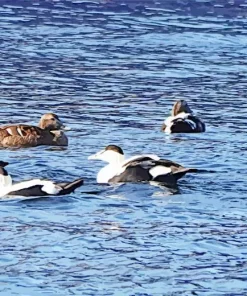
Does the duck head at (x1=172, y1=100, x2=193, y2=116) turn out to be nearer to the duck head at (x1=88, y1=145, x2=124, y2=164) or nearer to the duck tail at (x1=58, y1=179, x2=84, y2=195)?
the duck head at (x1=88, y1=145, x2=124, y2=164)

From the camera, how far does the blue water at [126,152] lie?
14.5 meters

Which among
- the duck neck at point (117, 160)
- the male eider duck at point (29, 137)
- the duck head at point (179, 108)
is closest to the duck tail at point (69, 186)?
the duck neck at point (117, 160)

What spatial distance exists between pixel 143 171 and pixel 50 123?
539cm

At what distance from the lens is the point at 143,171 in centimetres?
1897

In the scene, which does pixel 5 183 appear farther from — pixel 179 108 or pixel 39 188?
pixel 179 108

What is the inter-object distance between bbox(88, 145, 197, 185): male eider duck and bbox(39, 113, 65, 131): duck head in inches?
179

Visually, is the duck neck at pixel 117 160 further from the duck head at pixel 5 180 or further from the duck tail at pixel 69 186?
the duck head at pixel 5 180

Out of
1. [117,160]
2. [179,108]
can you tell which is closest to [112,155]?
[117,160]

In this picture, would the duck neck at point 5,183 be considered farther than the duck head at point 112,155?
No

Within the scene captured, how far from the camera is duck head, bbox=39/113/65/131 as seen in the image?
23945mm

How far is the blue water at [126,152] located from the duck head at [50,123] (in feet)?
1.21

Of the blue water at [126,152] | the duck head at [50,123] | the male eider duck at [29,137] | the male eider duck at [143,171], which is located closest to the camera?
the blue water at [126,152]

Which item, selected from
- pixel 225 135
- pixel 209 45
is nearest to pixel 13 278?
pixel 225 135

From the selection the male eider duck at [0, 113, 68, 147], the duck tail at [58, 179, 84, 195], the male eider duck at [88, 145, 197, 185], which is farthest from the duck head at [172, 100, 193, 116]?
the duck tail at [58, 179, 84, 195]
